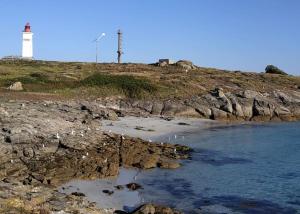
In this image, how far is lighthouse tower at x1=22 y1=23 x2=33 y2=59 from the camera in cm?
9269

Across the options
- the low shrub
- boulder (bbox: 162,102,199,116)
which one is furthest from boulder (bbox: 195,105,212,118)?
the low shrub

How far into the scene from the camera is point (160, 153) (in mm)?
36281

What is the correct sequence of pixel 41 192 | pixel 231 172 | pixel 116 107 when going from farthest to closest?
pixel 116 107 → pixel 231 172 → pixel 41 192

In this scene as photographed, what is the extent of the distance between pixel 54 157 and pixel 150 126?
2215 cm

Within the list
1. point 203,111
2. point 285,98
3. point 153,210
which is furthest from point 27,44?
point 153,210

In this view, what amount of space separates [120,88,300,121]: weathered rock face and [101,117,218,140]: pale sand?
10.6 feet

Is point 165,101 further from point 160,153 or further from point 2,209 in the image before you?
point 2,209

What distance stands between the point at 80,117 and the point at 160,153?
12881 mm

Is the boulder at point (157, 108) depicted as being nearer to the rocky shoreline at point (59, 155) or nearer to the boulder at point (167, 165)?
the rocky shoreline at point (59, 155)

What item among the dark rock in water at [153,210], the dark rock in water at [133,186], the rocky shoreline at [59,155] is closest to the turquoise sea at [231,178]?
the dark rock in water at [133,186]

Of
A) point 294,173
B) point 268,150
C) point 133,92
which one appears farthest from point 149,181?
point 133,92

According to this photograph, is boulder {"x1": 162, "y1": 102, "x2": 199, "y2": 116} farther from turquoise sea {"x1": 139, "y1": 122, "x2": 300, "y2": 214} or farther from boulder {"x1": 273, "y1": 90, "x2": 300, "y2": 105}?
boulder {"x1": 273, "y1": 90, "x2": 300, "y2": 105}

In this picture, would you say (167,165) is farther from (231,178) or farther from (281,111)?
(281,111)

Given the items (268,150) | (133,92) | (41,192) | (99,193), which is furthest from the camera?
(133,92)
